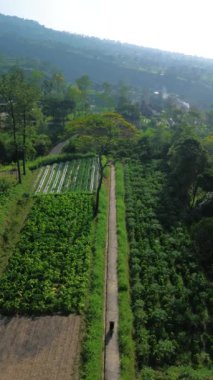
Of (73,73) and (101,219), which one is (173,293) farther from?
(73,73)

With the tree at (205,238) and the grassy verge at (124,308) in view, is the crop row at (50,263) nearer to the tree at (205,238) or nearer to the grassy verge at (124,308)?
the grassy verge at (124,308)

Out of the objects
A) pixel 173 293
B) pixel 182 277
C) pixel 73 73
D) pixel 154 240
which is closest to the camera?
→ pixel 173 293

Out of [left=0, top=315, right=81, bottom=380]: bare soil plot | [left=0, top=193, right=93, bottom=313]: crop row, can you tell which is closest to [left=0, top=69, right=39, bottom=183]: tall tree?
[left=0, top=193, right=93, bottom=313]: crop row

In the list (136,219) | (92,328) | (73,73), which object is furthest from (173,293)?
(73,73)

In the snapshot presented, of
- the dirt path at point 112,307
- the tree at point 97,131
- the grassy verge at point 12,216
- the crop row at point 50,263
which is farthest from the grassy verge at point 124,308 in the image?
the grassy verge at point 12,216

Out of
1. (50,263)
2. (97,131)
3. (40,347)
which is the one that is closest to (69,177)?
(97,131)
